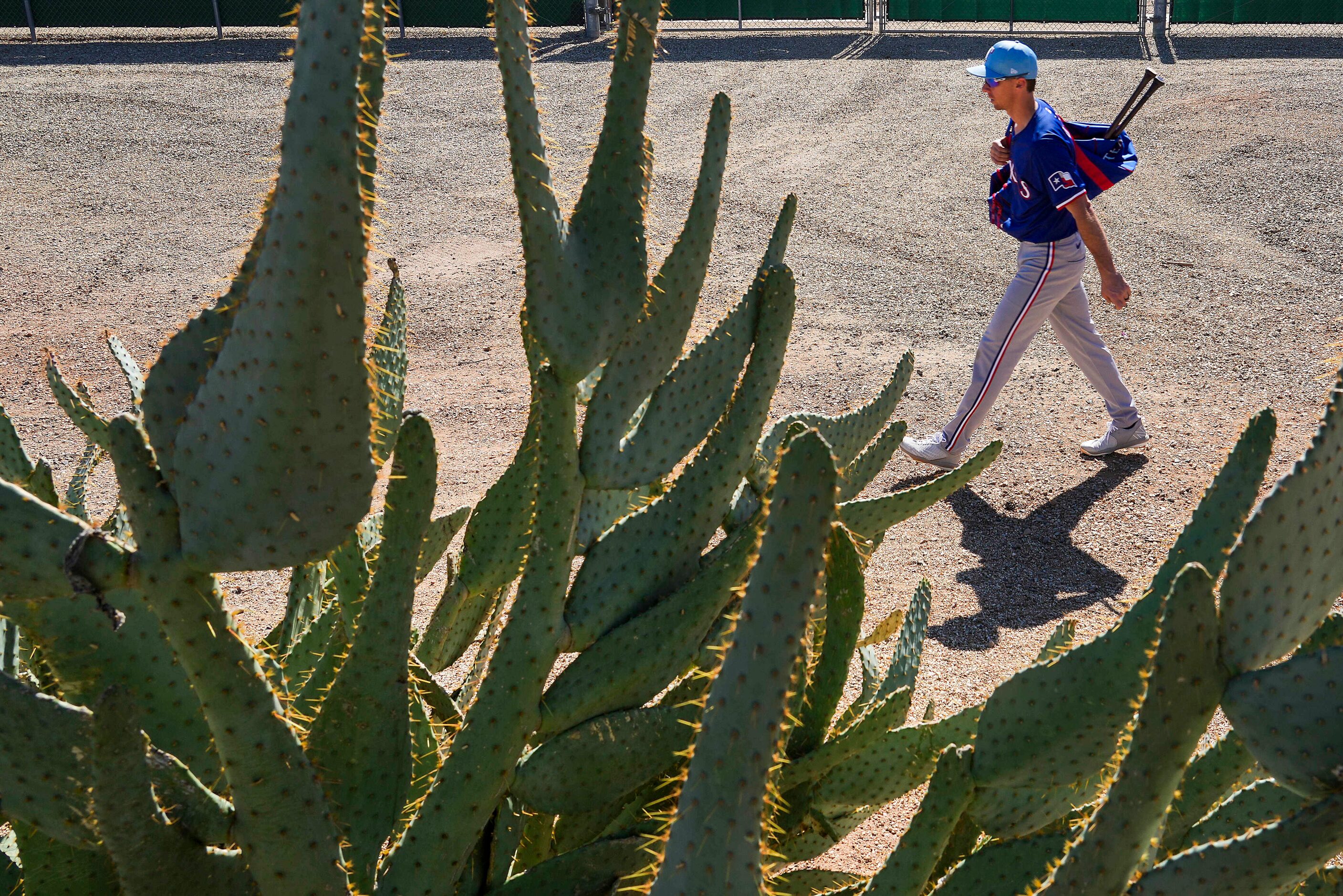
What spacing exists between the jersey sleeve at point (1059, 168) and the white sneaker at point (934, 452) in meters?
1.40

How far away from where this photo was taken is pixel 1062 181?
19.8 ft

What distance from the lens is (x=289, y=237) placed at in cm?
135

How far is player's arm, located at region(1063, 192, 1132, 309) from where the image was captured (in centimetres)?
611

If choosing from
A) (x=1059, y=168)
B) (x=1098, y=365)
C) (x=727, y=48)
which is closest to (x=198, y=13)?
(x=727, y=48)

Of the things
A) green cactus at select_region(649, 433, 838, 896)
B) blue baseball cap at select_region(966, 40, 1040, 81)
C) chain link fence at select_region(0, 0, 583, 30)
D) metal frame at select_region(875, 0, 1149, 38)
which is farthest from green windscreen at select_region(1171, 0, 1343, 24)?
green cactus at select_region(649, 433, 838, 896)

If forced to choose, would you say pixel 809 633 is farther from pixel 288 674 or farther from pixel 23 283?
pixel 23 283

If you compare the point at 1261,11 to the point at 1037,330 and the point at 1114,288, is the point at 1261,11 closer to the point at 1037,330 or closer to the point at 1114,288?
the point at 1114,288

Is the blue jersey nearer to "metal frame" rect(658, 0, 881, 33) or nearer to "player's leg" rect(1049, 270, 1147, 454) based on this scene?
"player's leg" rect(1049, 270, 1147, 454)

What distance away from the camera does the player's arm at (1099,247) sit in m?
6.11

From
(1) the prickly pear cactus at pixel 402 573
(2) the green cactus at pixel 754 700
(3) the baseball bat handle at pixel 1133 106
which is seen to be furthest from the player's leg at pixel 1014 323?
(2) the green cactus at pixel 754 700

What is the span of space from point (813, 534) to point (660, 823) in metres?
1.19

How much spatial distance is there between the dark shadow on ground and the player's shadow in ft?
41.9

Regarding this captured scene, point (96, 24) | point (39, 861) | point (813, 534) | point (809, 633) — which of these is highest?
point (96, 24)

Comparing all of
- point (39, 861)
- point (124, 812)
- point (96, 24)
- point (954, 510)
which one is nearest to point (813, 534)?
point (124, 812)
